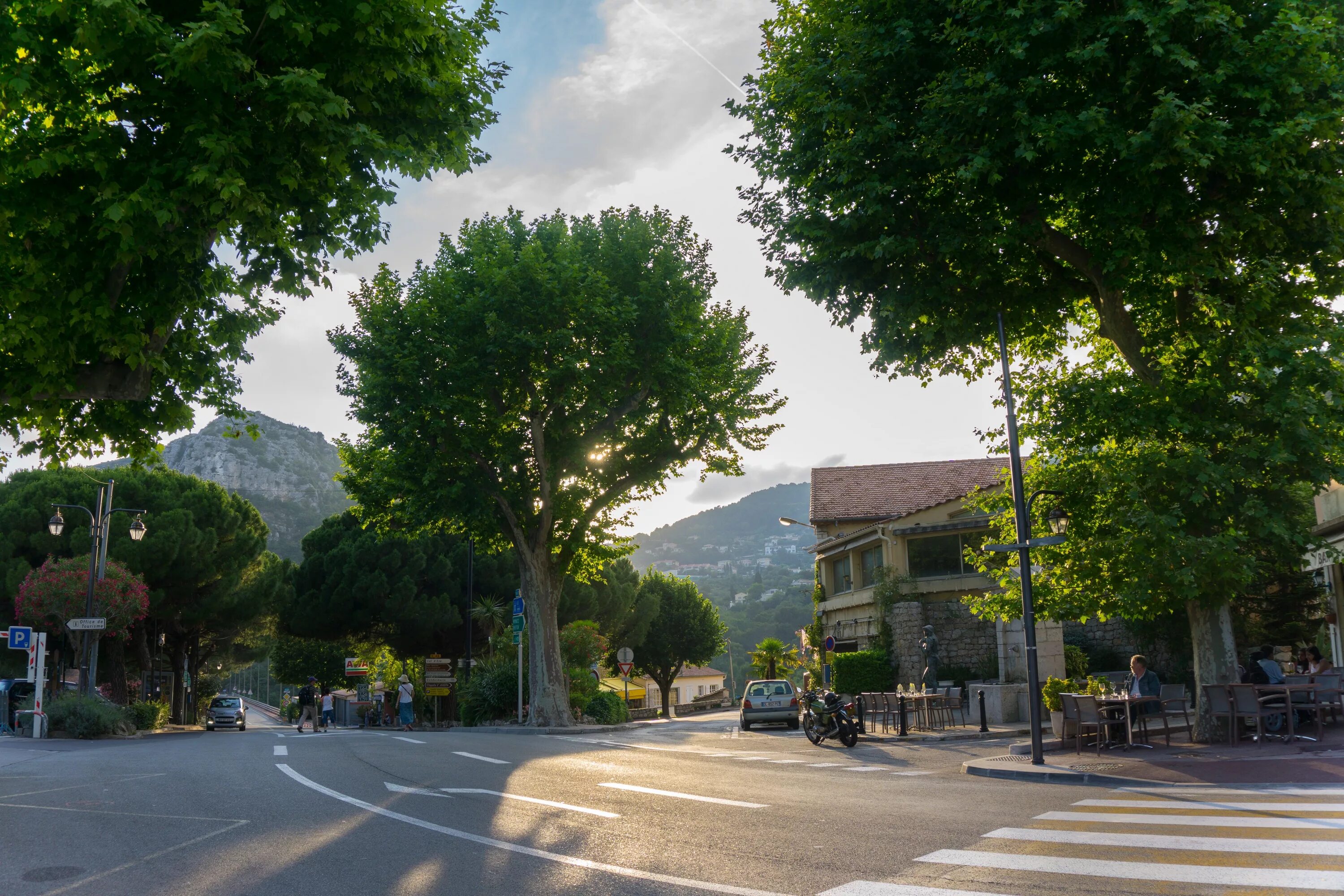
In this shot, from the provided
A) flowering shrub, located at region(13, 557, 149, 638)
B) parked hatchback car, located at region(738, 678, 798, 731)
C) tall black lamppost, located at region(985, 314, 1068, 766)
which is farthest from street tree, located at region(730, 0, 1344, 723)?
flowering shrub, located at region(13, 557, 149, 638)

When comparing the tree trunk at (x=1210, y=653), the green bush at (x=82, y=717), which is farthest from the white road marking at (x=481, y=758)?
the green bush at (x=82, y=717)

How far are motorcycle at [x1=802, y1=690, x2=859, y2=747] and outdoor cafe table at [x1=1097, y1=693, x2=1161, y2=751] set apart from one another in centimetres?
602

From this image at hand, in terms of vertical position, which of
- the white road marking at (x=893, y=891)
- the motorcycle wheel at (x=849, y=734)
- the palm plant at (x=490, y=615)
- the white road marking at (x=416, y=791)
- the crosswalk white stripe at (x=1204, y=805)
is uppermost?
the palm plant at (x=490, y=615)

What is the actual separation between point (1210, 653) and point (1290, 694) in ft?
3.86

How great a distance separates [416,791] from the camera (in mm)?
9984

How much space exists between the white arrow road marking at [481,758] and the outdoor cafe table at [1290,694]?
10.5 m

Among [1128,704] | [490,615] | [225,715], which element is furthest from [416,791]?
[225,715]

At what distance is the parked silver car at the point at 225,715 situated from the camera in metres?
42.5

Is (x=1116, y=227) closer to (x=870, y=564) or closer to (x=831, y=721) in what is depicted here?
(x=831, y=721)

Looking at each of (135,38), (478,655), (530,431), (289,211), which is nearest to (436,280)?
→ (530,431)

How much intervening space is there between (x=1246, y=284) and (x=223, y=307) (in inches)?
544

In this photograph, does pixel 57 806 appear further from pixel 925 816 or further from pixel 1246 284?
pixel 1246 284

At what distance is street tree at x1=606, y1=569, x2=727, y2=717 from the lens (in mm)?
62031

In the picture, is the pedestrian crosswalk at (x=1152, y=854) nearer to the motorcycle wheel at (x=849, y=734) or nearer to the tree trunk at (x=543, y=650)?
the motorcycle wheel at (x=849, y=734)
